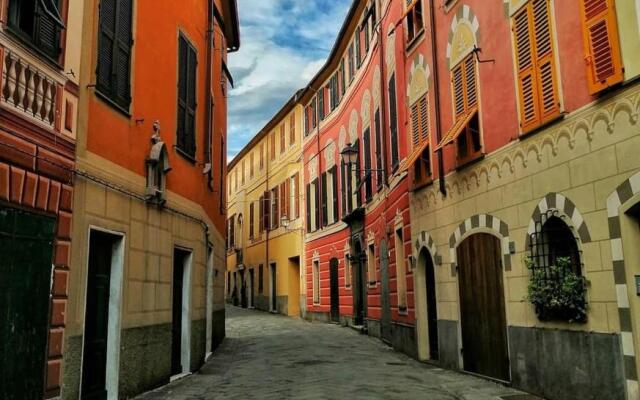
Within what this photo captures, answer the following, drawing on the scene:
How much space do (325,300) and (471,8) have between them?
16.9 meters

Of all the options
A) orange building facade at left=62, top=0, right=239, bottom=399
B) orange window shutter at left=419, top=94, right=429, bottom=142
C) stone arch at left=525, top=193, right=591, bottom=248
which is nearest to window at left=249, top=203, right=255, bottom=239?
orange building facade at left=62, top=0, right=239, bottom=399

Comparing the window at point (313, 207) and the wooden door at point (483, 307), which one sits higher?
the window at point (313, 207)

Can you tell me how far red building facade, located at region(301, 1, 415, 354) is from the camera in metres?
15.1

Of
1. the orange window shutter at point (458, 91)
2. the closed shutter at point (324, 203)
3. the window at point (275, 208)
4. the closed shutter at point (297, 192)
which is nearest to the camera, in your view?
the orange window shutter at point (458, 91)

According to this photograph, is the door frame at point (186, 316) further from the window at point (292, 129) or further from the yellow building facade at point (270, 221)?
the window at point (292, 129)

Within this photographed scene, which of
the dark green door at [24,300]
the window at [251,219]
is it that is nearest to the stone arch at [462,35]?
the dark green door at [24,300]

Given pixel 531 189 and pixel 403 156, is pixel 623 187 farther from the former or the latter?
pixel 403 156

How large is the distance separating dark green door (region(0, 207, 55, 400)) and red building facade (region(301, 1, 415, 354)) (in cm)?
901

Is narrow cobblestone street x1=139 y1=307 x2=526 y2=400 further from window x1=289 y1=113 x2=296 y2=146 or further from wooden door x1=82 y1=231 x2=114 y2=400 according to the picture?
window x1=289 y1=113 x2=296 y2=146

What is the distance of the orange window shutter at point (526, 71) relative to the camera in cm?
851

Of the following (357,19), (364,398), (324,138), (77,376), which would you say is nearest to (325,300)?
(324,138)

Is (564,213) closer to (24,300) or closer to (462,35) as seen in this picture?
(462,35)

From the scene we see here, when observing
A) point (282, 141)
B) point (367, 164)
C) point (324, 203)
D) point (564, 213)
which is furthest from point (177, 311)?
point (282, 141)

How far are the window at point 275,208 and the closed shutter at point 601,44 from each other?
2563 centimetres
